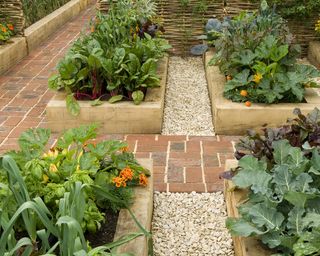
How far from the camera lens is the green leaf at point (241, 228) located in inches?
94.6

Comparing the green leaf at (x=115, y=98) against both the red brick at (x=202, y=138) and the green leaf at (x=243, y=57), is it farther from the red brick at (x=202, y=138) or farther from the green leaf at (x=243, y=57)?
the green leaf at (x=243, y=57)

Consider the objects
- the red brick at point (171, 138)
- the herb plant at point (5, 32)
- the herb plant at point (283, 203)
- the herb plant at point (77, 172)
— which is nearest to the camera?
the herb plant at point (283, 203)

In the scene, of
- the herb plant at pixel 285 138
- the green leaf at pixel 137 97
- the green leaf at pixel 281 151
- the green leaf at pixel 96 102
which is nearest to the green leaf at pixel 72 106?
the green leaf at pixel 96 102

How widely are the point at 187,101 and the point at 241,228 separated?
306cm

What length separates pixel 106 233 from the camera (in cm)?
269

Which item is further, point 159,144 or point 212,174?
point 159,144

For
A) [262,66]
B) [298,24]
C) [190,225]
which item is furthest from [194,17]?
[190,225]

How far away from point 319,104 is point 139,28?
247 cm

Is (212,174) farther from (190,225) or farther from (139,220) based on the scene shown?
(139,220)

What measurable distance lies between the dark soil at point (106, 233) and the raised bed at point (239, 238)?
0.69 meters

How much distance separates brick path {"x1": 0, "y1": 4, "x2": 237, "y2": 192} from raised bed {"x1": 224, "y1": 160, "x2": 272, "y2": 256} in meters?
0.40

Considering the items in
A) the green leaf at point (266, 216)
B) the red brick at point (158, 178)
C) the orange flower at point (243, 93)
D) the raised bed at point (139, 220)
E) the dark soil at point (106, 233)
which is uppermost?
the green leaf at point (266, 216)

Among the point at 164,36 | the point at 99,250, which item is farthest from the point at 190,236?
the point at 164,36

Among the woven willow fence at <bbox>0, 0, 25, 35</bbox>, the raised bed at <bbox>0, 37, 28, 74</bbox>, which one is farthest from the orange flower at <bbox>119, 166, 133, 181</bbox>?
the woven willow fence at <bbox>0, 0, 25, 35</bbox>
